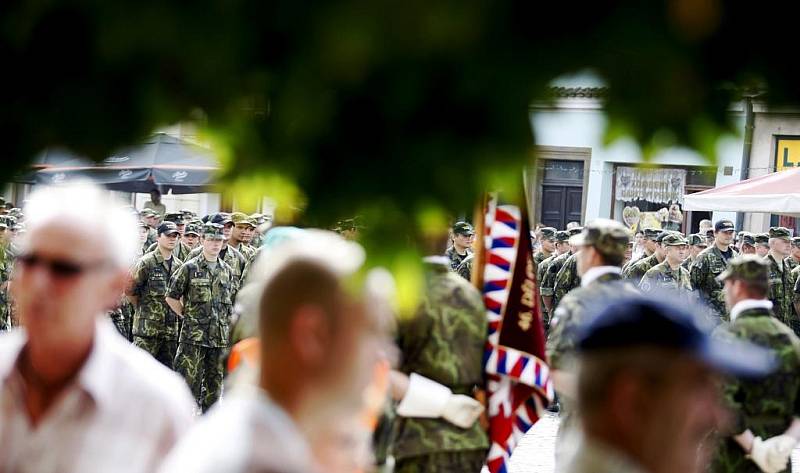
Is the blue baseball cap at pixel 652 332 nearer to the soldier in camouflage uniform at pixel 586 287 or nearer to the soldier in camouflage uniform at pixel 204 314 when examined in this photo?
the soldier in camouflage uniform at pixel 586 287

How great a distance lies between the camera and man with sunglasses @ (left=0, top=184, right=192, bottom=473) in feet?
9.93

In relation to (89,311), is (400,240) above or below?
above

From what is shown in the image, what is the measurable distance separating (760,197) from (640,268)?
1.63 metres

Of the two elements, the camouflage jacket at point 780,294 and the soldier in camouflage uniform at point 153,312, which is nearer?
the soldier in camouflage uniform at point 153,312

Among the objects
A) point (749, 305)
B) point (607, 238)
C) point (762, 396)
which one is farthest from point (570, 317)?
point (762, 396)

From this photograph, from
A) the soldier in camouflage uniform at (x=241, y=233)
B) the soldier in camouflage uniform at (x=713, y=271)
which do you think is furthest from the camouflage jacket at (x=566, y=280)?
the soldier in camouflage uniform at (x=241, y=233)

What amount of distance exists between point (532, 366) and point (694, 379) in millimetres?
4243

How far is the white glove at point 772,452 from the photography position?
6797 millimetres

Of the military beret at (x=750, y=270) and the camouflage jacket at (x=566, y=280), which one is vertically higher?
the military beret at (x=750, y=270)

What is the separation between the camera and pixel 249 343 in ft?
15.8

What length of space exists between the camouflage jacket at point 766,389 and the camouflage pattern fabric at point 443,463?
131 cm

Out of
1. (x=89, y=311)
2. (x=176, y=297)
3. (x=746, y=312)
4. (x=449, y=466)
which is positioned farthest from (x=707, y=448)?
(x=176, y=297)

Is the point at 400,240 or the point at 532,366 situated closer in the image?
the point at 400,240

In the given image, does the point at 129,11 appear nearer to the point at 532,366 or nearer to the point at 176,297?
the point at 532,366
